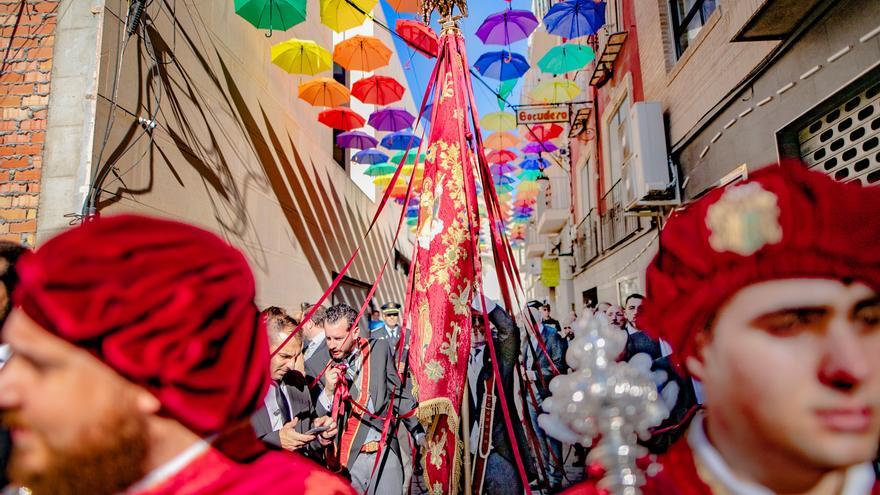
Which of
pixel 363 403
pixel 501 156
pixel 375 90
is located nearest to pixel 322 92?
pixel 375 90

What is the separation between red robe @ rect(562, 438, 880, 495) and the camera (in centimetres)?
94

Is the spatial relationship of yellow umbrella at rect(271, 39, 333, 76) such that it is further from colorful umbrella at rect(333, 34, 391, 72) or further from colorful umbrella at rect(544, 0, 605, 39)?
colorful umbrella at rect(544, 0, 605, 39)

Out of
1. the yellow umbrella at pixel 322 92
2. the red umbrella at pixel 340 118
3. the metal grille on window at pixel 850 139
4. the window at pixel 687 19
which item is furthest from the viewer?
the red umbrella at pixel 340 118

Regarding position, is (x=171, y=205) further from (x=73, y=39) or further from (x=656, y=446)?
(x=656, y=446)

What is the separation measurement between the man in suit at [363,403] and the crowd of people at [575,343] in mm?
2186

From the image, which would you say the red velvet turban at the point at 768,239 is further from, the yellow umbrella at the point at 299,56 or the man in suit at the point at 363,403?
the yellow umbrella at the point at 299,56

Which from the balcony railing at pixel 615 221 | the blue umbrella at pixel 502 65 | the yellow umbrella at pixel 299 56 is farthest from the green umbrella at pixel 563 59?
the yellow umbrella at pixel 299 56

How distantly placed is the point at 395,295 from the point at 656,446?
15056mm

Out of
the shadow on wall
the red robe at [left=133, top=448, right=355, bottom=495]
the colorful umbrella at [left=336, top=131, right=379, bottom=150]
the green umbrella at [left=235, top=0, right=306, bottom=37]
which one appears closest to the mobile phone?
the red robe at [left=133, top=448, right=355, bottom=495]

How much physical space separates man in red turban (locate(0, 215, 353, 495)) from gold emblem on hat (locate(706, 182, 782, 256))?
2.94 feet

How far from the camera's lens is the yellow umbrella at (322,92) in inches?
318

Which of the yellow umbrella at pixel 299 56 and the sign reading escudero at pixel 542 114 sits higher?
the sign reading escudero at pixel 542 114

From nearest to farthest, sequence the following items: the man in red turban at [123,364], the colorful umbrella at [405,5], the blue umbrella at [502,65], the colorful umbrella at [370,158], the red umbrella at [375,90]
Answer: the man in red turban at [123,364]
the colorful umbrella at [405,5]
the red umbrella at [375,90]
the blue umbrella at [502,65]
the colorful umbrella at [370,158]

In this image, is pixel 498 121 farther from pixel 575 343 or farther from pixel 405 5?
pixel 575 343
